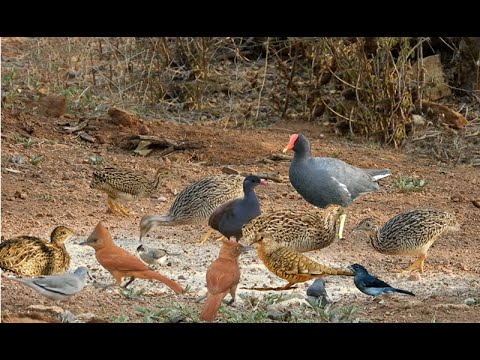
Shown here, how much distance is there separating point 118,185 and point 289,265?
2.47 m

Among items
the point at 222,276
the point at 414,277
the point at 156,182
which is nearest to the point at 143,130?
the point at 156,182

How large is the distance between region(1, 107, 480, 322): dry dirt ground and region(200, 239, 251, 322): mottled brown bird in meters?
0.11

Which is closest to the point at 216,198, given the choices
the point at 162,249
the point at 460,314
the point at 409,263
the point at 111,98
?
the point at 162,249

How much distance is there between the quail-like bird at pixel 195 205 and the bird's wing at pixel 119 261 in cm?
133

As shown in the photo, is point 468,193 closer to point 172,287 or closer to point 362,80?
point 362,80

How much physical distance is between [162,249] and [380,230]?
156 cm

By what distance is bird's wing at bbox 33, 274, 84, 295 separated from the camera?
6.09m

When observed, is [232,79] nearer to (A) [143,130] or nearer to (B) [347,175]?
(A) [143,130]

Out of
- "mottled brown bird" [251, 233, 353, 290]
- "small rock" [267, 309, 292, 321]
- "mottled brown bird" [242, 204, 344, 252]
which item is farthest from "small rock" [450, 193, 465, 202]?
"small rock" [267, 309, 292, 321]

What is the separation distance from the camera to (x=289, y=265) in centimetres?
668

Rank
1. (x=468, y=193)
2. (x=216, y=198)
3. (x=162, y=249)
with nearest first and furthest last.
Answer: (x=162, y=249)
(x=216, y=198)
(x=468, y=193)

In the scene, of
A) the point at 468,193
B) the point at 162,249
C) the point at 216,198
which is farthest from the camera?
the point at 468,193

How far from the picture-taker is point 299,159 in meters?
8.87

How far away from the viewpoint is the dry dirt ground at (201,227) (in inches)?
254
